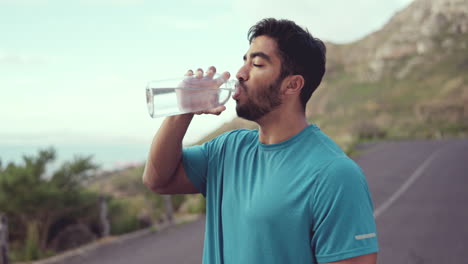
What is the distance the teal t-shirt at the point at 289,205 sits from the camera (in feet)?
5.70

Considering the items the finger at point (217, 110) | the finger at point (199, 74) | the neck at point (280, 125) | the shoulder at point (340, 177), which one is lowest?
the shoulder at point (340, 177)

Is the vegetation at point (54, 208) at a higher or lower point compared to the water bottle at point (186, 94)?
lower

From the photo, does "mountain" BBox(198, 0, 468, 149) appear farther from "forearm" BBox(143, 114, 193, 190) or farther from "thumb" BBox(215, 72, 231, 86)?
"thumb" BBox(215, 72, 231, 86)

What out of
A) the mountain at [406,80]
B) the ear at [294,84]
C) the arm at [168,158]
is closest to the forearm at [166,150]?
the arm at [168,158]

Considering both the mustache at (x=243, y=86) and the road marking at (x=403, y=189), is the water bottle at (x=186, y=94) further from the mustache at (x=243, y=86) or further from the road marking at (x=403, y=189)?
the road marking at (x=403, y=189)

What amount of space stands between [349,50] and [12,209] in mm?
136102

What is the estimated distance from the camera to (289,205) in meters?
1.86

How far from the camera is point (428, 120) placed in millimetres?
62812

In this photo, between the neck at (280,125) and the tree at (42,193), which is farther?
the tree at (42,193)

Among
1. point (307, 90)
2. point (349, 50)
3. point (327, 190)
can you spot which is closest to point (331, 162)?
point (327, 190)

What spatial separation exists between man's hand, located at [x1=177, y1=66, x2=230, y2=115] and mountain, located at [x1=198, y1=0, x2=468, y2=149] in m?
36.9

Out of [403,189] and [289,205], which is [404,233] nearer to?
[403,189]

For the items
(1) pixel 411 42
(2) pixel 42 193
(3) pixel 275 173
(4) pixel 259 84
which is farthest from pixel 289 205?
(1) pixel 411 42

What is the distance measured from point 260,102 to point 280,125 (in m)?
0.14
